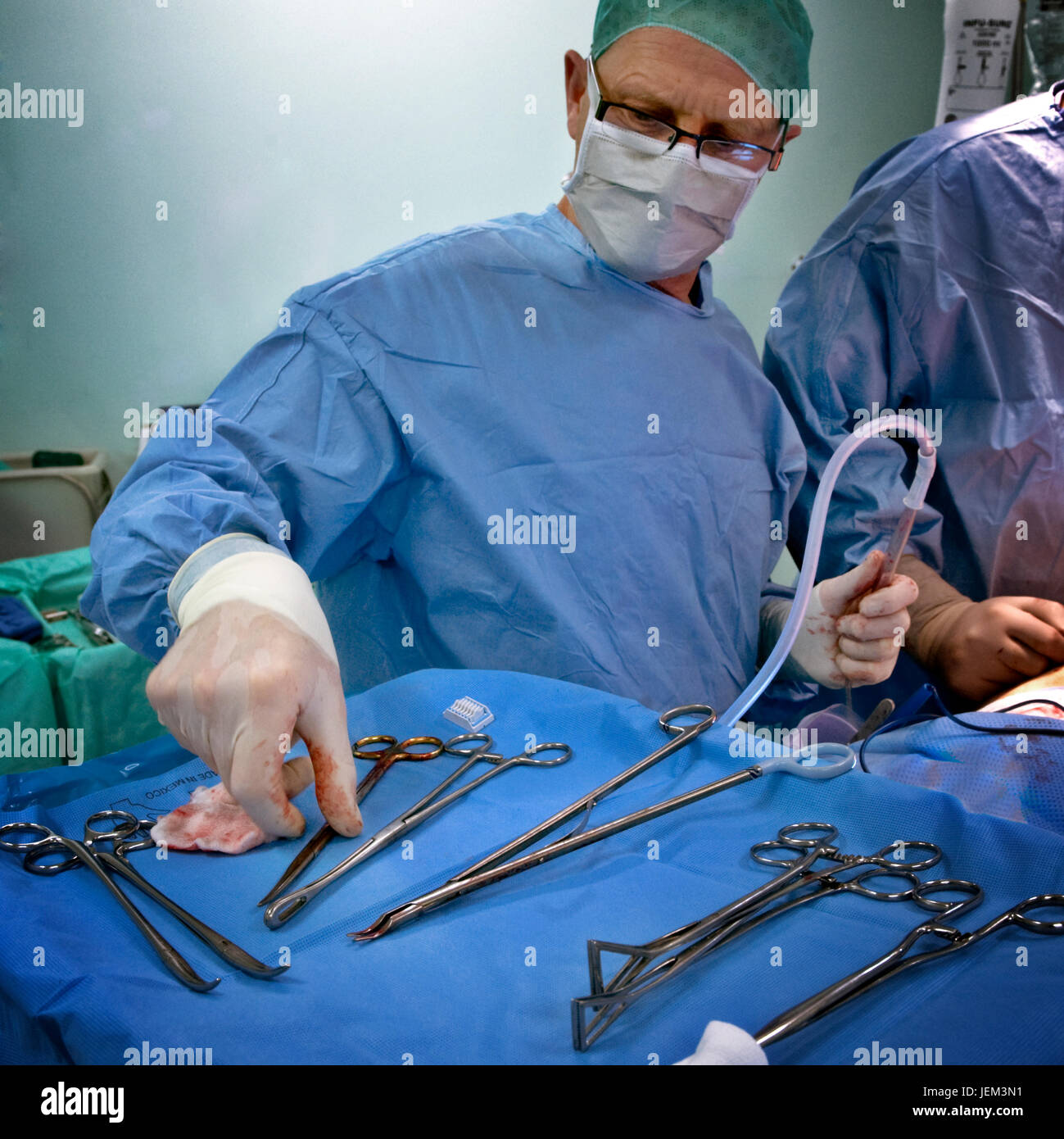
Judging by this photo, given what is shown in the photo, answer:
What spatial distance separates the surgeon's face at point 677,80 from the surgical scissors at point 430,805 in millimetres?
937

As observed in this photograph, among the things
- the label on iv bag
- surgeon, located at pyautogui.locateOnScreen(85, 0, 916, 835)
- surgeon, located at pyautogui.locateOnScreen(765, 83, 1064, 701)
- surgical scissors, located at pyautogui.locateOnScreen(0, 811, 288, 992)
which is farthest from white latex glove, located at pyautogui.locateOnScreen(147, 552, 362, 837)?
the label on iv bag

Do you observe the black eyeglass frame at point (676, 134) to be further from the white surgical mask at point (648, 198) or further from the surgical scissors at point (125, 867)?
the surgical scissors at point (125, 867)

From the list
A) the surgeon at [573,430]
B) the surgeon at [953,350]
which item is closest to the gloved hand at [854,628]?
the surgeon at [573,430]

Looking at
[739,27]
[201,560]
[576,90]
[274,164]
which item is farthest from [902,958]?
[274,164]

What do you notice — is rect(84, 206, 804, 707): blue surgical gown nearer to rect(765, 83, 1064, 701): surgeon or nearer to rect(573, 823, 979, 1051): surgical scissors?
rect(765, 83, 1064, 701): surgeon

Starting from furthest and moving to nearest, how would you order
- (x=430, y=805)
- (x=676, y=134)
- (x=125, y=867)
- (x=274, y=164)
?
(x=274, y=164) → (x=676, y=134) → (x=430, y=805) → (x=125, y=867)

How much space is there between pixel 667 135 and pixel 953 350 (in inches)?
30.2

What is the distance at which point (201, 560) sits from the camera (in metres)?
1.01

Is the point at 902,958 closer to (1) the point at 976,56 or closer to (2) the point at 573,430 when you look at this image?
(2) the point at 573,430

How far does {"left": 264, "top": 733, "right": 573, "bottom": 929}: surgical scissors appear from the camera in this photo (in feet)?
2.58

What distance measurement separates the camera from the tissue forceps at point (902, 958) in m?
0.64

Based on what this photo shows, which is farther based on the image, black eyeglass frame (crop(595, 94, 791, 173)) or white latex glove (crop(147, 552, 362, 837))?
black eyeglass frame (crop(595, 94, 791, 173))
